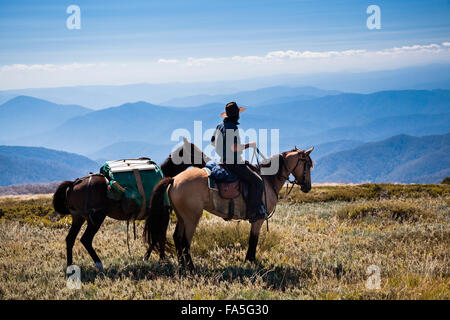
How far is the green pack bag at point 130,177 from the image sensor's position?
8.33 m

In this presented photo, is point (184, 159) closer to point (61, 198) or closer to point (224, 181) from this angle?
point (224, 181)

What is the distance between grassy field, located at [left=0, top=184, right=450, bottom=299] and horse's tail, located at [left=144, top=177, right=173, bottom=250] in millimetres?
538

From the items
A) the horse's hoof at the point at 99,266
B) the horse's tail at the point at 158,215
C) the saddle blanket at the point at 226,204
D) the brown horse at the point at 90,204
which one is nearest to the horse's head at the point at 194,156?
the brown horse at the point at 90,204

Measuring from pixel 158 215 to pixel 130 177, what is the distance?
1.15 metres

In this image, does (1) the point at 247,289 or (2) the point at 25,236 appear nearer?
(1) the point at 247,289

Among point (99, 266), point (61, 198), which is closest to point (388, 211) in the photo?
point (99, 266)

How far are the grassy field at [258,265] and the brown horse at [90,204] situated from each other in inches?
25.5

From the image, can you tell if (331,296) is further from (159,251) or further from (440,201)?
(440,201)

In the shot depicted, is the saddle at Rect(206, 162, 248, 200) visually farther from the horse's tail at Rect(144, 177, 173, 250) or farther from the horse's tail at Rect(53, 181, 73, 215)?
the horse's tail at Rect(53, 181, 73, 215)

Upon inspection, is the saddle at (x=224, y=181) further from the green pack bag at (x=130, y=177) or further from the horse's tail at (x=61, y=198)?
the horse's tail at (x=61, y=198)

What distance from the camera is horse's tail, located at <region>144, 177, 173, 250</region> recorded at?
7.87 meters
